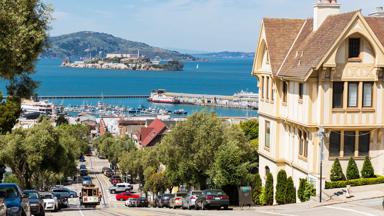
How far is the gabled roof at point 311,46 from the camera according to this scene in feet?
118

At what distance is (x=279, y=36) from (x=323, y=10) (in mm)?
3920

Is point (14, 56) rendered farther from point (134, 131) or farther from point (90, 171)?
point (134, 131)

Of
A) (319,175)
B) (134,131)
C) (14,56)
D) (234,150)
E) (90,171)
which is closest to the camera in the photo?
(14,56)

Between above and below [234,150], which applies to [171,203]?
below

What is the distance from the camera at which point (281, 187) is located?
134 feet

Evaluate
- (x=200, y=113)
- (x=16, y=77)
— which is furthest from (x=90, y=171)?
(x=16, y=77)

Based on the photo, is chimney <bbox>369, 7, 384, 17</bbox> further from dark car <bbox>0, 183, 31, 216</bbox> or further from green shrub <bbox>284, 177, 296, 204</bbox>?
dark car <bbox>0, 183, 31, 216</bbox>

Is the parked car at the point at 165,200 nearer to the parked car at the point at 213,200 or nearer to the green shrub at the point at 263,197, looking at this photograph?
the green shrub at the point at 263,197

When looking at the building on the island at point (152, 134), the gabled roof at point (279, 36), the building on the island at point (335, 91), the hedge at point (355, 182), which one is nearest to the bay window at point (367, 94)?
the building on the island at point (335, 91)

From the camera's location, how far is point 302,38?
41.9 meters

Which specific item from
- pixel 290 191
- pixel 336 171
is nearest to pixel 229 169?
pixel 290 191

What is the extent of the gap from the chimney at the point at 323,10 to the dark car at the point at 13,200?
23.8m

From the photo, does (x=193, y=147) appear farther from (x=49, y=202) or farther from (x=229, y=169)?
(x=49, y=202)

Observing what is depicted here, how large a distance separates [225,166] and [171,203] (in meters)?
5.28
